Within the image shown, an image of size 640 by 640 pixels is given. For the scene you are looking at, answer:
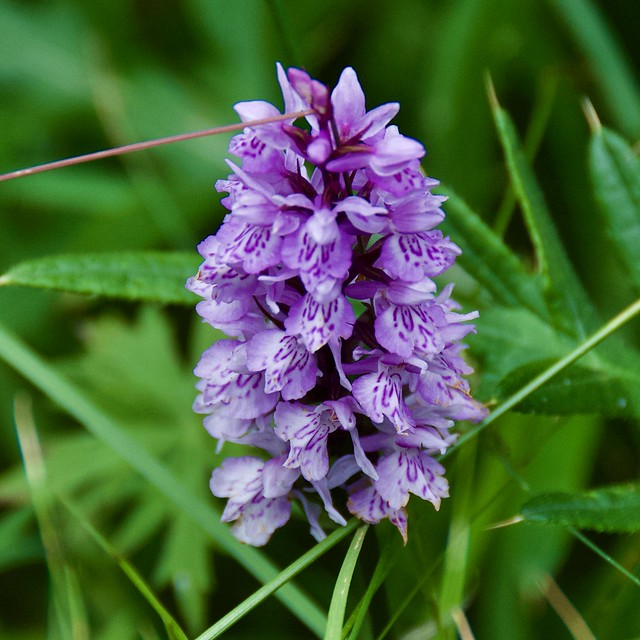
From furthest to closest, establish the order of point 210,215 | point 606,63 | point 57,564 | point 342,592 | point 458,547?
1. point 210,215
2. point 606,63
3. point 57,564
4. point 458,547
5. point 342,592

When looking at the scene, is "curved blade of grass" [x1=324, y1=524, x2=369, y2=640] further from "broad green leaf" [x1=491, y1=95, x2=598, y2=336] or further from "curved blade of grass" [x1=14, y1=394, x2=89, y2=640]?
"broad green leaf" [x1=491, y1=95, x2=598, y2=336]

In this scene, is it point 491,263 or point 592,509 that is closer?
point 592,509

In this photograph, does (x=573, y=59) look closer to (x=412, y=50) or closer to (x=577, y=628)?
(x=412, y=50)

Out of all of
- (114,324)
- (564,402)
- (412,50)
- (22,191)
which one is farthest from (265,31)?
(564,402)

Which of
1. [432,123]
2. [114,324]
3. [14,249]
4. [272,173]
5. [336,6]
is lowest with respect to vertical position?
[272,173]

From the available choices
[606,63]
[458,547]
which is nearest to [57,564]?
[458,547]

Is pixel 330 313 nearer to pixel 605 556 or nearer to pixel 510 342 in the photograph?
pixel 605 556
